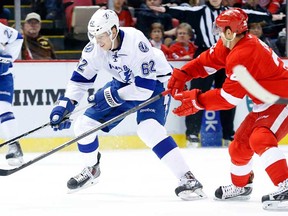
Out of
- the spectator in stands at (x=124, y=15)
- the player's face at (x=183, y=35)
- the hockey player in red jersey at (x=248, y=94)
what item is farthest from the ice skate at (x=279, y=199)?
the spectator in stands at (x=124, y=15)

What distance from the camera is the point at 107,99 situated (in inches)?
196

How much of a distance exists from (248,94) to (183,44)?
3.68 metres

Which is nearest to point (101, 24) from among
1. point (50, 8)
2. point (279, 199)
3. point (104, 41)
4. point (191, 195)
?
point (104, 41)

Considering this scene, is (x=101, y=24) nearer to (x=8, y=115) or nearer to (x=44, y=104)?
(x=8, y=115)

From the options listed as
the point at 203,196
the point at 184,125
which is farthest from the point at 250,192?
the point at 184,125

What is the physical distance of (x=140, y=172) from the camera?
6.01 m

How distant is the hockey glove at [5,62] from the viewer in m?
6.34

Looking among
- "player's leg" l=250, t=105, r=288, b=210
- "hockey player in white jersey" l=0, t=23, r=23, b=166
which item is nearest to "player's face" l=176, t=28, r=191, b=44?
"hockey player in white jersey" l=0, t=23, r=23, b=166

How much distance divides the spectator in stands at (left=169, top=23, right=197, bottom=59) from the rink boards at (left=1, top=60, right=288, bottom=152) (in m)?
0.71

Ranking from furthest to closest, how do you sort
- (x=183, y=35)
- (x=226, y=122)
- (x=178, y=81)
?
(x=183, y=35), (x=226, y=122), (x=178, y=81)

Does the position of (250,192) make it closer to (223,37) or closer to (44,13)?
(223,37)

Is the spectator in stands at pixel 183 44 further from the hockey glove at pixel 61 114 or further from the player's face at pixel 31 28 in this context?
the hockey glove at pixel 61 114

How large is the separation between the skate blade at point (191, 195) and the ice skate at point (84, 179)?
63cm

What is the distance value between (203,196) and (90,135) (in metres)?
0.71
